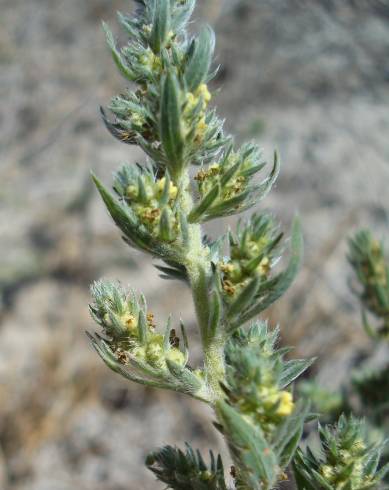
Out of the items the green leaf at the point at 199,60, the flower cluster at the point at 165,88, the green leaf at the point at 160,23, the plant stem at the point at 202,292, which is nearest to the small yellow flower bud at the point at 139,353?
the plant stem at the point at 202,292

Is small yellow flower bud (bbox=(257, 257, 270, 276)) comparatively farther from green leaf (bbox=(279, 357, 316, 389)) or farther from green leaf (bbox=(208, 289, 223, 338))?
green leaf (bbox=(279, 357, 316, 389))

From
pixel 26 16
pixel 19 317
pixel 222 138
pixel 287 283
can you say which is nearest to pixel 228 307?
pixel 287 283

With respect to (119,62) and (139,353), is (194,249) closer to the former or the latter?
(139,353)

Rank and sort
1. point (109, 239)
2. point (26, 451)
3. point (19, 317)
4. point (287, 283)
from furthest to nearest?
1. point (109, 239)
2. point (19, 317)
3. point (26, 451)
4. point (287, 283)

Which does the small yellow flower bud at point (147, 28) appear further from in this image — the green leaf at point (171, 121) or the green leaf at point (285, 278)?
the green leaf at point (285, 278)

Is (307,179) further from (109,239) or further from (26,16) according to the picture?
(26,16)

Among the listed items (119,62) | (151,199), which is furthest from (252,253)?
(119,62)

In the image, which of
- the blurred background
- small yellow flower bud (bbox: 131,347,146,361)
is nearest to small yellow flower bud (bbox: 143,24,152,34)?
small yellow flower bud (bbox: 131,347,146,361)

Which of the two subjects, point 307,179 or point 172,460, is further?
point 307,179
